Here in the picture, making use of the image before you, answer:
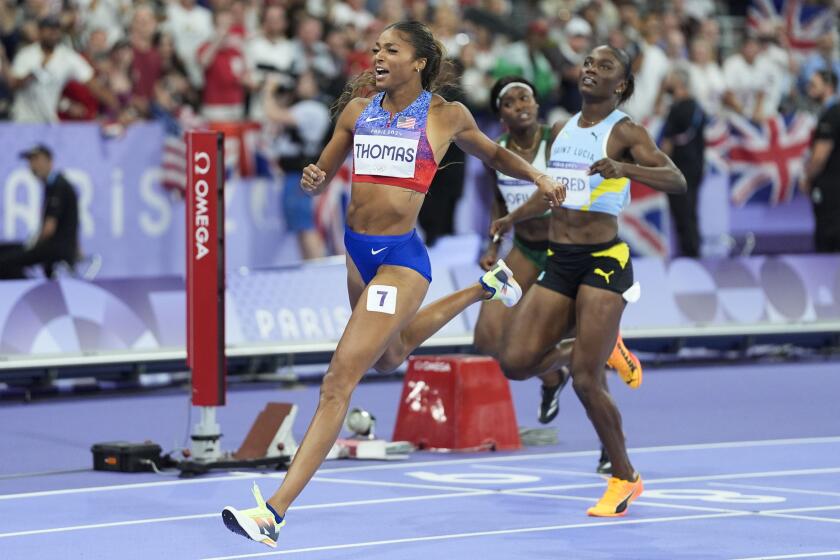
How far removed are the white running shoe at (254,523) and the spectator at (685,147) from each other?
14171 millimetres

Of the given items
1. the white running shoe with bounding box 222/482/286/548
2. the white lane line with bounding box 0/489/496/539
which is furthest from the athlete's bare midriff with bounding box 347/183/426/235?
the white lane line with bounding box 0/489/496/539

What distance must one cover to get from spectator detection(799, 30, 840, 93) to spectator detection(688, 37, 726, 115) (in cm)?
136

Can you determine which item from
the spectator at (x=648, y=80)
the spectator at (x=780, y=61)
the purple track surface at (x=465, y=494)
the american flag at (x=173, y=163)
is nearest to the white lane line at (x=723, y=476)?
the purple track surface at (x=465, y=494)

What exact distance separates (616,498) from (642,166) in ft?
6.25

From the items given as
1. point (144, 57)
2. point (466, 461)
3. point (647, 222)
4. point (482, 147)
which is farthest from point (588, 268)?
point (647, 222)

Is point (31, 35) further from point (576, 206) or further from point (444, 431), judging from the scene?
point (576, 206)

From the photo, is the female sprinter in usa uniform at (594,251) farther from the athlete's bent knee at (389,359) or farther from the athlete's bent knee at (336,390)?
the athlete's bent knee at (336,390)

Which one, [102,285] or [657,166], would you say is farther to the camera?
[102,285]

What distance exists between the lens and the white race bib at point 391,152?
855 centimetres

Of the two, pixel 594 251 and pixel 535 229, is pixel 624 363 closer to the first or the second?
pixel 594 251

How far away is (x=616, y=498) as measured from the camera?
31.6 feet

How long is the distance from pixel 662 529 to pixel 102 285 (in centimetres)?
764

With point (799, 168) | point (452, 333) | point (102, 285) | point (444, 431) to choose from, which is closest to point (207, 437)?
point (444, 431)

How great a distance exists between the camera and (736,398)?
15695 millimetres
